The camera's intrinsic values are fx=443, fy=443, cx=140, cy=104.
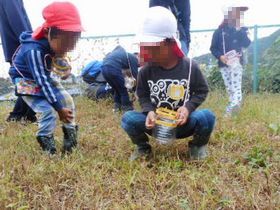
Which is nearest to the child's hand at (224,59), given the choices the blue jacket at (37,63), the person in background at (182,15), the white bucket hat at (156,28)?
the person in background at (182,15)

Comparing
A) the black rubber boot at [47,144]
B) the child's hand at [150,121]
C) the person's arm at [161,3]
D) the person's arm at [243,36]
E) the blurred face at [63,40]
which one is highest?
the person's arm at [161,3]

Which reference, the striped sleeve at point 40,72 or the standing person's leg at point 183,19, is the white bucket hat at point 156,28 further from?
the standing person's leg at point 183,19

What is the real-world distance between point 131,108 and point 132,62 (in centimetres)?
56

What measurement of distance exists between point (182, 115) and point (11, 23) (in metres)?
2.00

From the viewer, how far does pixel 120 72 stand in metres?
5.00

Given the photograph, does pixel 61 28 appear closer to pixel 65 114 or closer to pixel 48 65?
pixel 48 65

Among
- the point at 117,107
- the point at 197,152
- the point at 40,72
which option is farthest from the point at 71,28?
the point at 117,107

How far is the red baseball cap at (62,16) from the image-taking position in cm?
285

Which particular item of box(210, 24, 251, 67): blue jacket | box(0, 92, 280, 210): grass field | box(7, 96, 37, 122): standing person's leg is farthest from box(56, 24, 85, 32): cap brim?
box(210, 24, 251, 67): blue jacket

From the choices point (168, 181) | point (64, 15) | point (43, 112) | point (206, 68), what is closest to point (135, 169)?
point (168, 181)

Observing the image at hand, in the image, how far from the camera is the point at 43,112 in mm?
3002

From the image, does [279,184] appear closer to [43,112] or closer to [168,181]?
[168,181]

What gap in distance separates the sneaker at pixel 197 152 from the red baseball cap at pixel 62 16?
3.53ft

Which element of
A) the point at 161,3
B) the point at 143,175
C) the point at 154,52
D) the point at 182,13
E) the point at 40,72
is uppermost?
the point at 161,3
